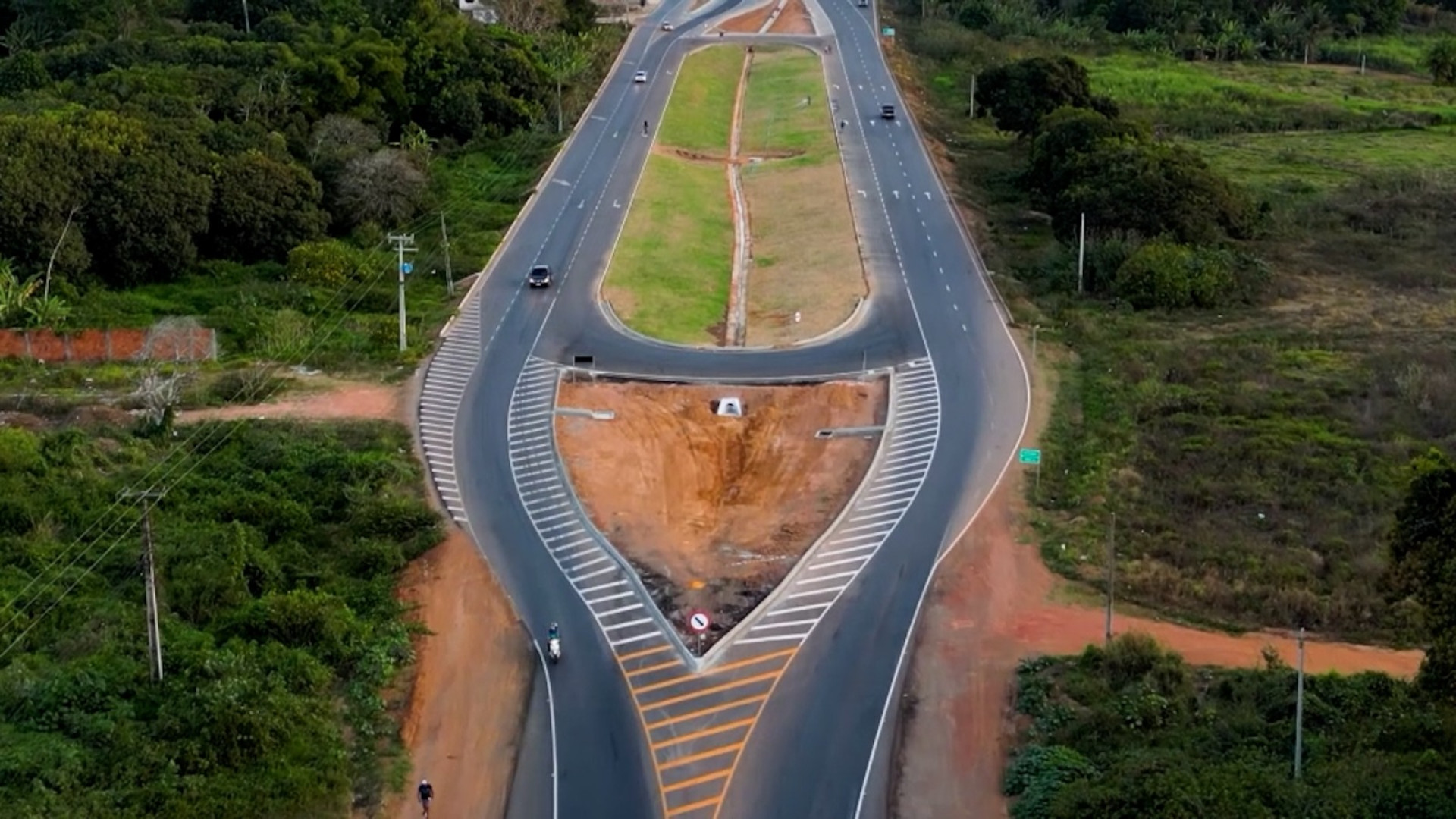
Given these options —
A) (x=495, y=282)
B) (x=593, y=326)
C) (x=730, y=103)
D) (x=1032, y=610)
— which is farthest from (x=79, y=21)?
(x=1032, y=610)

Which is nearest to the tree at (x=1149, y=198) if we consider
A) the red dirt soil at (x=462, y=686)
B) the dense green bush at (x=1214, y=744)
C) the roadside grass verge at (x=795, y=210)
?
the roadside grass verge at (x=795, y=210)

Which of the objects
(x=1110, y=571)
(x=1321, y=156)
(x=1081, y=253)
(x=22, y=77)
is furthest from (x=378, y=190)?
(x=1321, y=156)

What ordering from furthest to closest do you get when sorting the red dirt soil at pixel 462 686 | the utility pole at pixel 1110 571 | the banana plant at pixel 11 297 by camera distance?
1. the banana plant at pixel 11 297
2. the utility pole at pixel 1110 571
3. the red dirt soil at pixel 462 686

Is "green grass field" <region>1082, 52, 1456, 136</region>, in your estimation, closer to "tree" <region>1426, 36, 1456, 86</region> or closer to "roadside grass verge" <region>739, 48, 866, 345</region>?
"tree" <region>1426, 36, 1456, 86</region>

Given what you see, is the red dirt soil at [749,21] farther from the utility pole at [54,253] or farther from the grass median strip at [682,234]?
the utility pole at [54,253]

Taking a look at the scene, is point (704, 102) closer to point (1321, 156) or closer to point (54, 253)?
point (1321, 156)

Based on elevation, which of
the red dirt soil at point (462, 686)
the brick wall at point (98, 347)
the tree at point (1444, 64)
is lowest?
the red dirt soil at point (462, 686)

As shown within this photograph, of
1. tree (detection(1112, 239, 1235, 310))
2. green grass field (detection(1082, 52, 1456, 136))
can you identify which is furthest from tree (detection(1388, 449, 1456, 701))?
green grass field (detection(1082, 52, 1456, 136))

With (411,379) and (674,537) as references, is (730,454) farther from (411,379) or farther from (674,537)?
(411,379)
